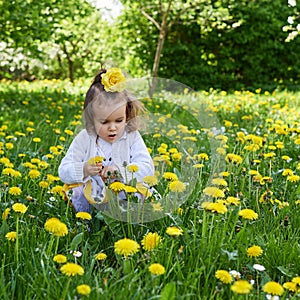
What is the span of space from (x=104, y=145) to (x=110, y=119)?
7.3 inches

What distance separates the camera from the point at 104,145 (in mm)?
2334

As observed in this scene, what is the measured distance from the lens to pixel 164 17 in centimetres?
732

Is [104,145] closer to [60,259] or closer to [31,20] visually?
[60,259]

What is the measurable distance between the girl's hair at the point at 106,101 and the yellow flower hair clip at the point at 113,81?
56 mm

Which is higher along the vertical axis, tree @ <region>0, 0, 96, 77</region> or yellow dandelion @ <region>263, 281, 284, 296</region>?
tree @ <region>0, 0, 96, 77</region>

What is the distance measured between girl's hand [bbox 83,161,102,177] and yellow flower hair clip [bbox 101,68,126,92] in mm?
327

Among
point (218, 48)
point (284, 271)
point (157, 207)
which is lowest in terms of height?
point (284, 271)

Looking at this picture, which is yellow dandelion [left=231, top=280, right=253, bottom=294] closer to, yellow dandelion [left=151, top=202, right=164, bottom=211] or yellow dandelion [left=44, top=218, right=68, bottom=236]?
yellow dandelion [left=44, top=218, right=68, bottom=236]

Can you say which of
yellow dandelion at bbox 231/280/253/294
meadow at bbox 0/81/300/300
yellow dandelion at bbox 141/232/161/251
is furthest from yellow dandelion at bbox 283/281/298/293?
yellow dandelion at bbox 141/232/161/251

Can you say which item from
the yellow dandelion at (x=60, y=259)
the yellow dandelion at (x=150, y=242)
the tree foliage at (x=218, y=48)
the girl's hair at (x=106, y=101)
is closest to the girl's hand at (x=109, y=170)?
the girl's hair at (x=106, y=101)

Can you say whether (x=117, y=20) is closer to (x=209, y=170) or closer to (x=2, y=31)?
(x=2, y=31)

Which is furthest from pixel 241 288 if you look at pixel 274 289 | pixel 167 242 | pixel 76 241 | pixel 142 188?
pixel 142 188

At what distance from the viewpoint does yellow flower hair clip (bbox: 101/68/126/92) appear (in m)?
2.15

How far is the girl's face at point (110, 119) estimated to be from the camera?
2186 millimetres
